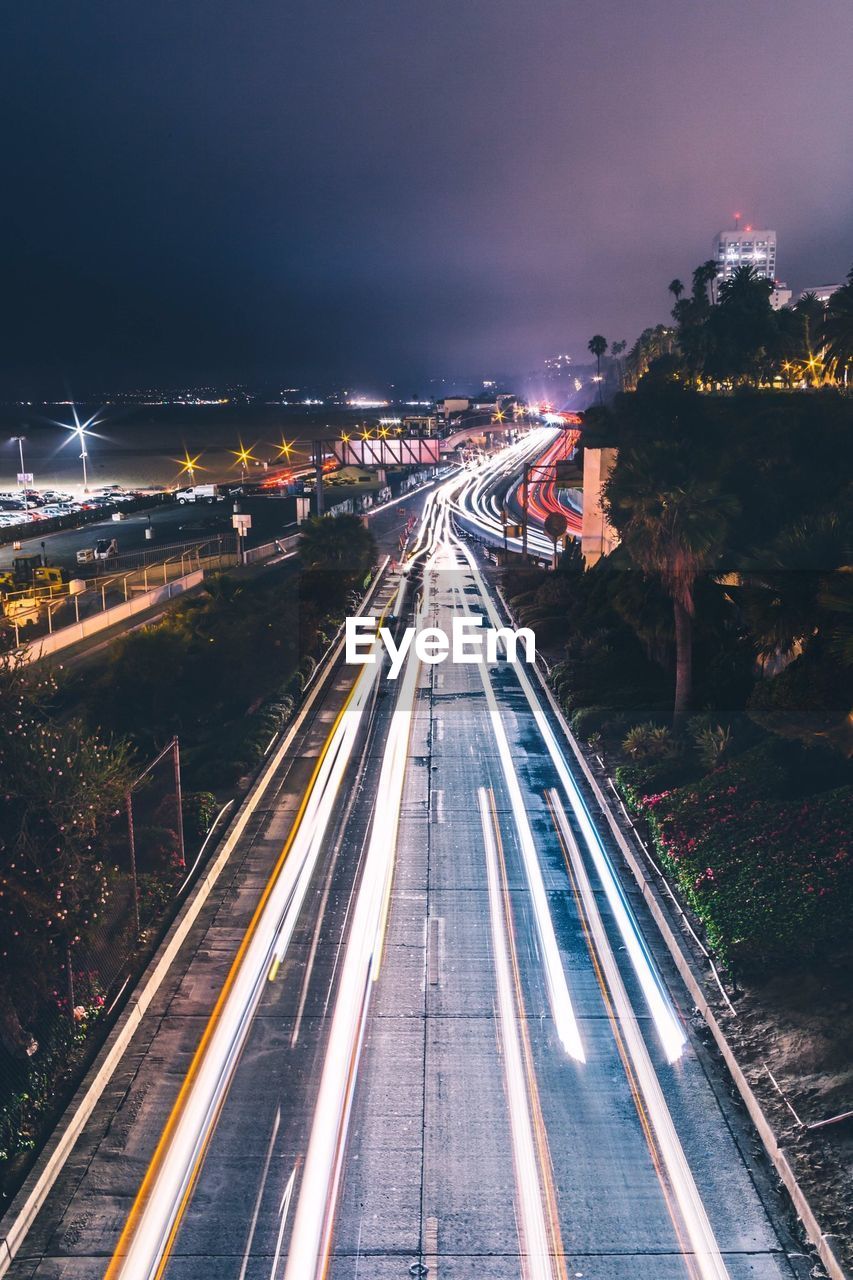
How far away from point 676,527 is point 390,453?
58.0 m

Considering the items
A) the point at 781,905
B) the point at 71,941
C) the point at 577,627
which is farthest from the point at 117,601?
the point at 781,905

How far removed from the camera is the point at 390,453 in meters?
79.4

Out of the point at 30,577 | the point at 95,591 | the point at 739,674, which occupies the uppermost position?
the point at 30,577

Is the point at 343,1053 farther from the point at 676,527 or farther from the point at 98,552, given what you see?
the point at 98,552

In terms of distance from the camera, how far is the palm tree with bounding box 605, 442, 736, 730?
23.8 m

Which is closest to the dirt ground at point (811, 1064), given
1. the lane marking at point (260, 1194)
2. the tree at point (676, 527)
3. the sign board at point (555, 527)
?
the lane marking at point (260, 1194)

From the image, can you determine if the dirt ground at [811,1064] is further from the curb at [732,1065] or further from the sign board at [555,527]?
the sign board at [555,527]

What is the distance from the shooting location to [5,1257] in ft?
31.7

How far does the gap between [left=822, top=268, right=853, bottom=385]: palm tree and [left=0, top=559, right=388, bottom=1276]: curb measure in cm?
3354

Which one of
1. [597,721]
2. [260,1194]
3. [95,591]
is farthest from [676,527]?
[95,591]

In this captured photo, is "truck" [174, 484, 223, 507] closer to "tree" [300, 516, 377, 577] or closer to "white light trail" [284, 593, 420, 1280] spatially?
"tree" [300, 516, 377, 577]

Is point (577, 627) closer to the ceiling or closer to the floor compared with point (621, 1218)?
closer to the ceiling

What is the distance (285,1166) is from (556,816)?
11734 mm

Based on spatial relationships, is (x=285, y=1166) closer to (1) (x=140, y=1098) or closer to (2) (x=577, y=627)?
(1) (x=140, y=1098)
